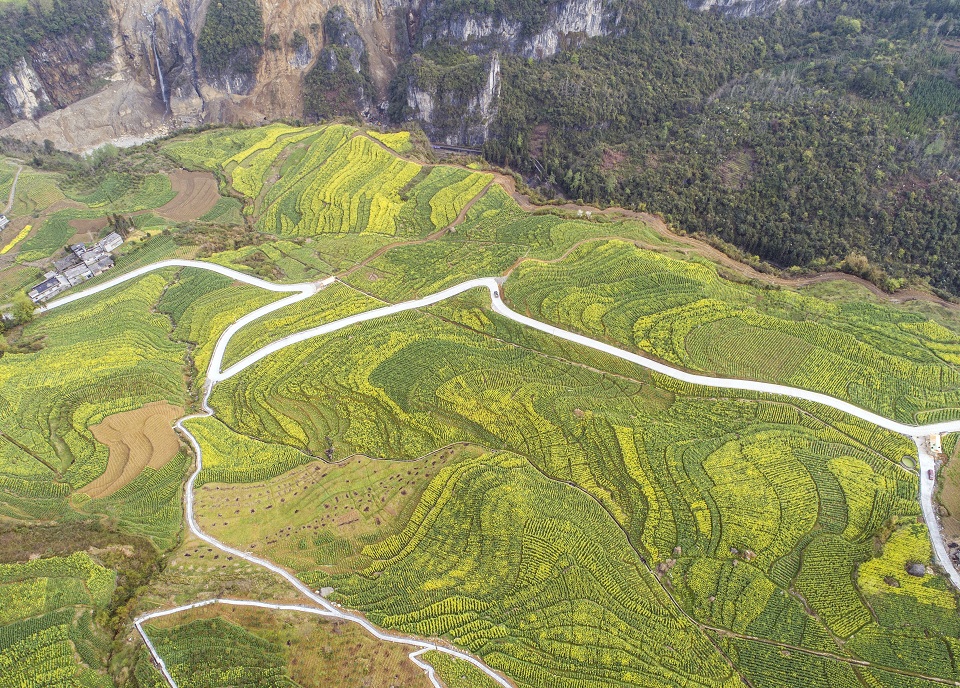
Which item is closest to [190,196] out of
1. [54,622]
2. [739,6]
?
[54,622]

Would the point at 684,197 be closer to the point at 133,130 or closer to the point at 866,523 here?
the point at 866,523

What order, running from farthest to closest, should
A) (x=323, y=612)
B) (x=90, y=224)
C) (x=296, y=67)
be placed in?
(x=296, y=67)
(x=90, y=224)
(x=323, y=612)

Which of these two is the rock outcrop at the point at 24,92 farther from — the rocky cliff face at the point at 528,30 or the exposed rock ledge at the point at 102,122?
the rocky cliff face at the point at 528,30

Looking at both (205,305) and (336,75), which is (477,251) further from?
(336,75)

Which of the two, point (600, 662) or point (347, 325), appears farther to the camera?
point (347, 325)

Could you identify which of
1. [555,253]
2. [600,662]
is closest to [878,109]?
[555,253]

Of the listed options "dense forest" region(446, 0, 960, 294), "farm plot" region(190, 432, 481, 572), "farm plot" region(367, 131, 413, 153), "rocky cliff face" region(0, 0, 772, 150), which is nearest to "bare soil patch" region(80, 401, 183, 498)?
"farm plot" region(190, 432, 481, 572)

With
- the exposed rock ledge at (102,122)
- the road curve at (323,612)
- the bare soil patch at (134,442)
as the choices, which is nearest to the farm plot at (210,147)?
the exposed rock ledge at (102,122)
